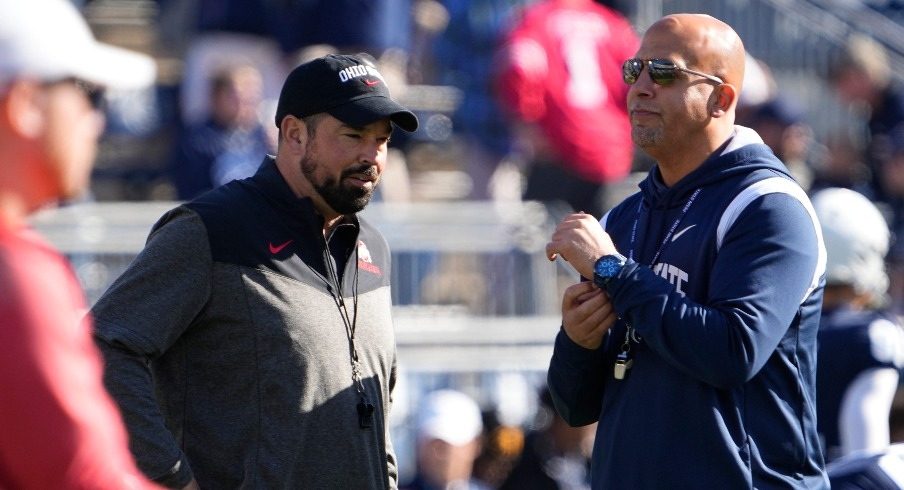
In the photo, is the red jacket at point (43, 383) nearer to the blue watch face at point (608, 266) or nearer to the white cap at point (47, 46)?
the white cap at point (47, 46)

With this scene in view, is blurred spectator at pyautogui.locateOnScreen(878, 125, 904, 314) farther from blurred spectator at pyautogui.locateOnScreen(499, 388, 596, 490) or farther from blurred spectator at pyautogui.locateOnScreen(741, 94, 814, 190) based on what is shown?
blurred spectator at pyautogui.locateOnScreen(499, 388, 596, 490)

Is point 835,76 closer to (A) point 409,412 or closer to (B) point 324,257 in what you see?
(A) point 409,412

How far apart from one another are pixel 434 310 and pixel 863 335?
3793 millimetres

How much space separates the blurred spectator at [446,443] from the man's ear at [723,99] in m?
3.90

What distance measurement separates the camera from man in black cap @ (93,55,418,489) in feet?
11.8

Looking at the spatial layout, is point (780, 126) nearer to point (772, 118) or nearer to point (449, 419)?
point (772, 118)

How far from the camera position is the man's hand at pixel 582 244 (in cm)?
350

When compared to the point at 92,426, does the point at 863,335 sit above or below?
below

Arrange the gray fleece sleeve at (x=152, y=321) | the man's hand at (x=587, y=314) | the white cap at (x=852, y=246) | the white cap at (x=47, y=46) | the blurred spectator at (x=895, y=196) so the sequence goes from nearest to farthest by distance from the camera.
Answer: the white cap at (x=47, y=46) → the gray fleece sleeve at (x=152, y=321) → the man's hand at (x=587, y=314) → the white cap at (x=852, y=246) → the blurred spectator at (x=895, y=196)

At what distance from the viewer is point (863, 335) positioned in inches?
185

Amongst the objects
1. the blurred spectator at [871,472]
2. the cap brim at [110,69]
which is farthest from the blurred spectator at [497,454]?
the cap brim at [110,69]

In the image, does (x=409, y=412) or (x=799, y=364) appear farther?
Answer: (x=409, y=412)

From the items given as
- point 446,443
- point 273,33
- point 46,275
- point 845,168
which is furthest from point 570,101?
point 46,275

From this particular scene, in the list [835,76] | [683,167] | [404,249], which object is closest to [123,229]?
[404,249]
